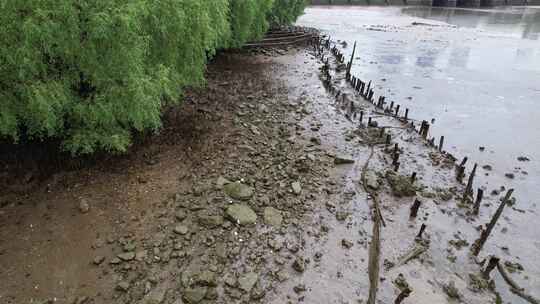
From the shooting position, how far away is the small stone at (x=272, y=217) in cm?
1007

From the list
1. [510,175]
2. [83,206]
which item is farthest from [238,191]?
[510,175]

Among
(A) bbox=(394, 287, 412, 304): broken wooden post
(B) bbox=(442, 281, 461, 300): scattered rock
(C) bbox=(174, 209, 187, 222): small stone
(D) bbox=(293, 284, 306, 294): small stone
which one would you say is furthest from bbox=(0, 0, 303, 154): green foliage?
(B) bbox=(442, 281, 461, 300): scattered rock

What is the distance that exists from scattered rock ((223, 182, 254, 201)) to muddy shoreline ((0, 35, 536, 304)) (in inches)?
2.1

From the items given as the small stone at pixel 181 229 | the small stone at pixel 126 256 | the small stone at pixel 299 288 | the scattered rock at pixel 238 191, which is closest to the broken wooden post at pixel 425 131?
the scattered rock at pixel 238 191

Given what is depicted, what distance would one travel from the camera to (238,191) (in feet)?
35.4

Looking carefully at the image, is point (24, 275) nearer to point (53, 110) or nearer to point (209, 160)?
point (53, 110)

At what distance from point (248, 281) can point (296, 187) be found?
417 centimetres

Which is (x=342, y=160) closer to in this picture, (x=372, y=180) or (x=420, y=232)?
(x=372, y=180)

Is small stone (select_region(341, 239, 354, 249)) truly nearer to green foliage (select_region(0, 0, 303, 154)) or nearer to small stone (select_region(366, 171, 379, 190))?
small stone (select_region(366, 171, 379, 190))

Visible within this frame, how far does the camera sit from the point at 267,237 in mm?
9578

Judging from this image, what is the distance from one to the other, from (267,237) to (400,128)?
1142 centimetres

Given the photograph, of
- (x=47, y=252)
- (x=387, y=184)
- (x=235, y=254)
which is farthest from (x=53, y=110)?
(x=387, y=184)

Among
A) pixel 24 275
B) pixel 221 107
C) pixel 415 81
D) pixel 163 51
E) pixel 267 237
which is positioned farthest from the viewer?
pixel 415 81

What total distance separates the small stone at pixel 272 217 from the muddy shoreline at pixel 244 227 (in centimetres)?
5
